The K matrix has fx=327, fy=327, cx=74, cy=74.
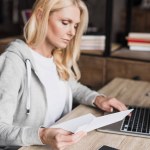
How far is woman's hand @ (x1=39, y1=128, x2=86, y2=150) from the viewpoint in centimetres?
109

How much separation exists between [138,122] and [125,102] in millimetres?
335

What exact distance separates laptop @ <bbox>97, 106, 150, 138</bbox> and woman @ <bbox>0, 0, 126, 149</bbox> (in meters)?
0.12

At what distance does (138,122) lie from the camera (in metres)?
1.38

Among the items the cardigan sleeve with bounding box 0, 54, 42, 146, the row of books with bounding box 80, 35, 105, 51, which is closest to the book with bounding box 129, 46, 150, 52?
the row of books with bounding box 80, 35, 105, 51

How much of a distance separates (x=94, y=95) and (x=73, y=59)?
8.6 inches

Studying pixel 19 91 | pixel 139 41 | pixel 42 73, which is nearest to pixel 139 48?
pixel 139 41

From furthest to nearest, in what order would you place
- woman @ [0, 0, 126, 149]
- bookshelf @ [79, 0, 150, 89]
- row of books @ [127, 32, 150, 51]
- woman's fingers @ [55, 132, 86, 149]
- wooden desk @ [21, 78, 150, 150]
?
1. row of books @ [127, 32, 150, 51]
2. bookshelf @ [79, 0, 150, 89]
3. woman @ [0, 0, 126, 149]
4. wooden desk @ [21, 78, 150, 150]
5. woman's fingers @ [55, 132, 86, 149]

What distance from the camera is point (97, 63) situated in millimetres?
2301

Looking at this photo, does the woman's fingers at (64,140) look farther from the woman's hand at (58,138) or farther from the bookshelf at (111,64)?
the bookshelf at (111,64)

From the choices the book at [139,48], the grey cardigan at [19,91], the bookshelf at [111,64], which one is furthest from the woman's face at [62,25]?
the book at [139,48]

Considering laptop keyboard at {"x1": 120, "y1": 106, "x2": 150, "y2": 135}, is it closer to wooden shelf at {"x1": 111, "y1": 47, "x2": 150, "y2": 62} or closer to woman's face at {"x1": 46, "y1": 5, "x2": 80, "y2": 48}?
woman's face at {"x1": 46, "y1": 5, "x2": 80, "y2": 48}

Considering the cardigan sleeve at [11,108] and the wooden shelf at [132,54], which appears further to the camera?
the wooden shelf at [132,54]

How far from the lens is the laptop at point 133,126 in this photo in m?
1.29

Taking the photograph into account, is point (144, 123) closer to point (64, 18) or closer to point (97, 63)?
point (64, 18)
